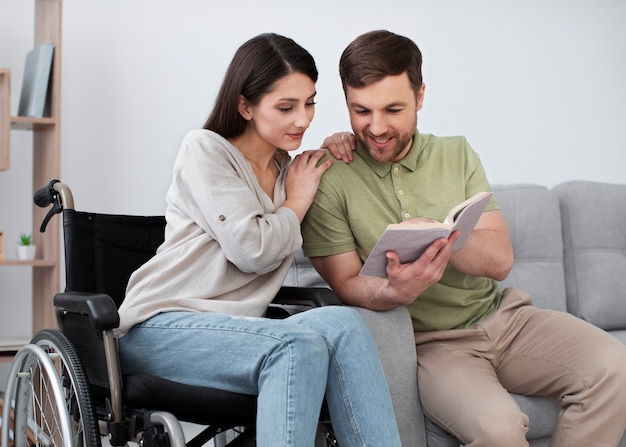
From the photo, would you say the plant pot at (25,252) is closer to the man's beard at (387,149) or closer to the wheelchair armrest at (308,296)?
the wheelchair armrest at (308,296)

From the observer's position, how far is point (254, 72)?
189cm

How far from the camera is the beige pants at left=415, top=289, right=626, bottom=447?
5.95 ft

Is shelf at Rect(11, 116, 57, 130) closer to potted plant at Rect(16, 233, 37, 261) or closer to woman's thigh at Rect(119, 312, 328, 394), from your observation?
potted plant at Rect(16, 233, 37, 261)

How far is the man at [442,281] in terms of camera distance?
1895mm

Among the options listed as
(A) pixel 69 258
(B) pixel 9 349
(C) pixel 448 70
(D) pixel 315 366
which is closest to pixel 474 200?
(D) pixel 315 366

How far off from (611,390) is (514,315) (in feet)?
0.98

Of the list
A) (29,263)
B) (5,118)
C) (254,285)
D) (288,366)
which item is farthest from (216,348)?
(5,118)

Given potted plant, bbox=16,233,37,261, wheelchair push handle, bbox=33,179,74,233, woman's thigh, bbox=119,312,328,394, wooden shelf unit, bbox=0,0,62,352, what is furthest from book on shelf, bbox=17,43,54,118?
woman's thigh, bbox=119,312,328,394

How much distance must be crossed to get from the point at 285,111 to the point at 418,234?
43 cm

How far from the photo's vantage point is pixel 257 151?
1981 mm

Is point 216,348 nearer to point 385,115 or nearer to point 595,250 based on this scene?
point 385,115

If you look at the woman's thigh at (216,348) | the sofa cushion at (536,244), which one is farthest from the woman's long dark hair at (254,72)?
the sofa cushion at (536,244)

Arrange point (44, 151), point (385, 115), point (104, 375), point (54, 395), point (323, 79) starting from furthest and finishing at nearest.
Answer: point (323, 79) → point (44, 151) → point (385, 115) → point (54, 395) → point (104, 375)

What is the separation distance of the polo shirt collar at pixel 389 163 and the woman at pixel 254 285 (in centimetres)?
12
